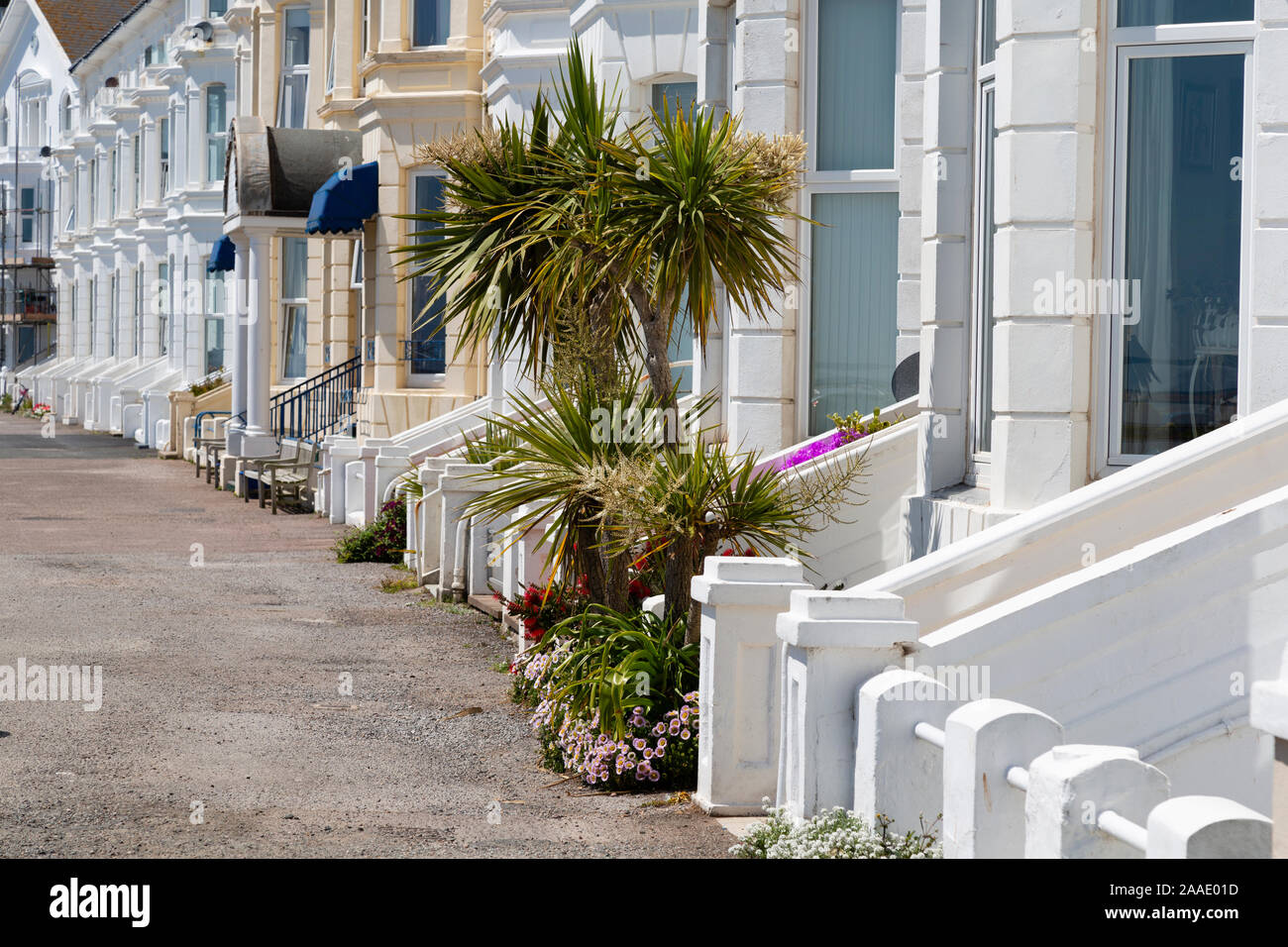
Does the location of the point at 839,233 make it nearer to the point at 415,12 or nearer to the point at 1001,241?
the point at 1001,241

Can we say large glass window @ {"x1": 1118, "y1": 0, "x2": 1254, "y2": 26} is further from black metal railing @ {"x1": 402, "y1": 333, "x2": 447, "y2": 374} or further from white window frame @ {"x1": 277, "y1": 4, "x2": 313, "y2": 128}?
white window frame @ {"x1": 277, "y1": 4, "x2": 313, "y2": 128}

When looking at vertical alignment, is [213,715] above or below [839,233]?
below

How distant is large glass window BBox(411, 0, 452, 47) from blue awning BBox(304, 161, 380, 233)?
161cm

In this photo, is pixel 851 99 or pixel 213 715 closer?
pixel 213 715

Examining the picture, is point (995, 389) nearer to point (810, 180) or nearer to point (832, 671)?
point (832, 671)

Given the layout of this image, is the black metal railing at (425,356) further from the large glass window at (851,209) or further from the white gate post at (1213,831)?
the white gate post at (1213,831)

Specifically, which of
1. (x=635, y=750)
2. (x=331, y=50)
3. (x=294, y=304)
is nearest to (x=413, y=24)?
(x=331, y=50)

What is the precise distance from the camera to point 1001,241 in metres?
7.92

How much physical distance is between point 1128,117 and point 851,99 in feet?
9.80

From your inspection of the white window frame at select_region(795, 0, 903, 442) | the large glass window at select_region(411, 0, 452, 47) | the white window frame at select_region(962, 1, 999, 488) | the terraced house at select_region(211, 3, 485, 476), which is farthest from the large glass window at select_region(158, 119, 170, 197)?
the white window frame at select_region(962, 1, 999, 488)

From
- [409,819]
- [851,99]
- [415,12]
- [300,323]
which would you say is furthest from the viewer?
[300,323]

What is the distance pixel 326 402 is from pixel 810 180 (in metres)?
13.3
